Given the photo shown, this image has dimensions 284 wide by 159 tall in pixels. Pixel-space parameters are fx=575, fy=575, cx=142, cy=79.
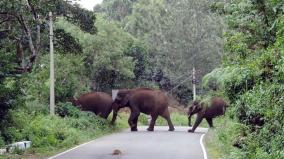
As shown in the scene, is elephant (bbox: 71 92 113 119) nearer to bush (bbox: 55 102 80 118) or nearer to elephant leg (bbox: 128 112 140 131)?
elephant leg (bbox: 128 112 140 131)

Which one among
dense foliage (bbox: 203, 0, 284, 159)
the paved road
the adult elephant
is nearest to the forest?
dense foliage (bbox: 203, 0, 284, 159)

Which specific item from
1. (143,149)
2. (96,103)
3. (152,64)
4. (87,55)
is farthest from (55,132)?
(152,64)

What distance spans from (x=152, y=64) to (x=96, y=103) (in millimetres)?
20883

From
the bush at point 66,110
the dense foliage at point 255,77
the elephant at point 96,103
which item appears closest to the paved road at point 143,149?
the dense foliage at point 255,77

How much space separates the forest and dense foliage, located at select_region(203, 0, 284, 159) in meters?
0.03

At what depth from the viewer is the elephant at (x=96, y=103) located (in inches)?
1350

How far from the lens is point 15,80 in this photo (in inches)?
754

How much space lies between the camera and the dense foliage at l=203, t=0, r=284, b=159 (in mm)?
11039

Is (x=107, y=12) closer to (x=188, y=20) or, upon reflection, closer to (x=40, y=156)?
(x=188, y=20)

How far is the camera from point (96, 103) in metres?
34.5

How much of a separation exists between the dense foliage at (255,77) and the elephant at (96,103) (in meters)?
18.2

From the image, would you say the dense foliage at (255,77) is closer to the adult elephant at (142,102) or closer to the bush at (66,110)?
the bush at (66,110)

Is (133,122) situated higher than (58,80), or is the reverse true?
(58,80)

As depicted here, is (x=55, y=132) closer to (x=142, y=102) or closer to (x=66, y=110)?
(x=66, y=110)
